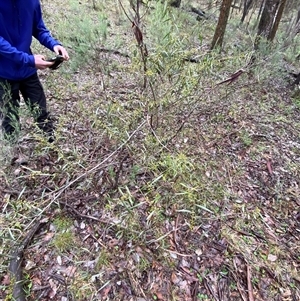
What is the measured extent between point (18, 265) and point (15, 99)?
133 centimetres

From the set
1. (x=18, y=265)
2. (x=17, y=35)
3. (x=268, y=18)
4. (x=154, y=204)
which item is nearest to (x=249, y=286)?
(x=154, y=204)

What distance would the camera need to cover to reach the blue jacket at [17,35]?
1760 millimetres

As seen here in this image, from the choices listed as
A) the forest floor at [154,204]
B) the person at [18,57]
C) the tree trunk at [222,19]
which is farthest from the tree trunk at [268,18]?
the person at [18,57]

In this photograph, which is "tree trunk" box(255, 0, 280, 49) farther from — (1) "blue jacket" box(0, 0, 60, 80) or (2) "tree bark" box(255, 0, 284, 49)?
(1) "blue jacket" box(0, 0, 60, 80)

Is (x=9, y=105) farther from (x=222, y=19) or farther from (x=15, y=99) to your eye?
(x=222, y=19)

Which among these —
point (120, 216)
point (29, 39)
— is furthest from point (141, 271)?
point (29, 39)

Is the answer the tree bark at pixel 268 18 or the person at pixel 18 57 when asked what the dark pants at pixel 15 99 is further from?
the tree bark at pixel 268 18

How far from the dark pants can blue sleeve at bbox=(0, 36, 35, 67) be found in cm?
24

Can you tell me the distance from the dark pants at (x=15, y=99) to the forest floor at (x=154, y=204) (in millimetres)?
129

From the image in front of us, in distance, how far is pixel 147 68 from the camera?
77.0 inches

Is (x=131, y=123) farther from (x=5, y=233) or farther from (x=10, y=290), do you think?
(x=10, y=290)

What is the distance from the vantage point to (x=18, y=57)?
1.79 m

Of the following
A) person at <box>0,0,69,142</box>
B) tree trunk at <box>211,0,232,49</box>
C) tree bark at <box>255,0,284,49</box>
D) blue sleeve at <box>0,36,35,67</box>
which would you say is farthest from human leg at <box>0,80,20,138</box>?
tree bark at <box>255,0,284,49</box>

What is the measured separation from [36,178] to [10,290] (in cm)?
90
